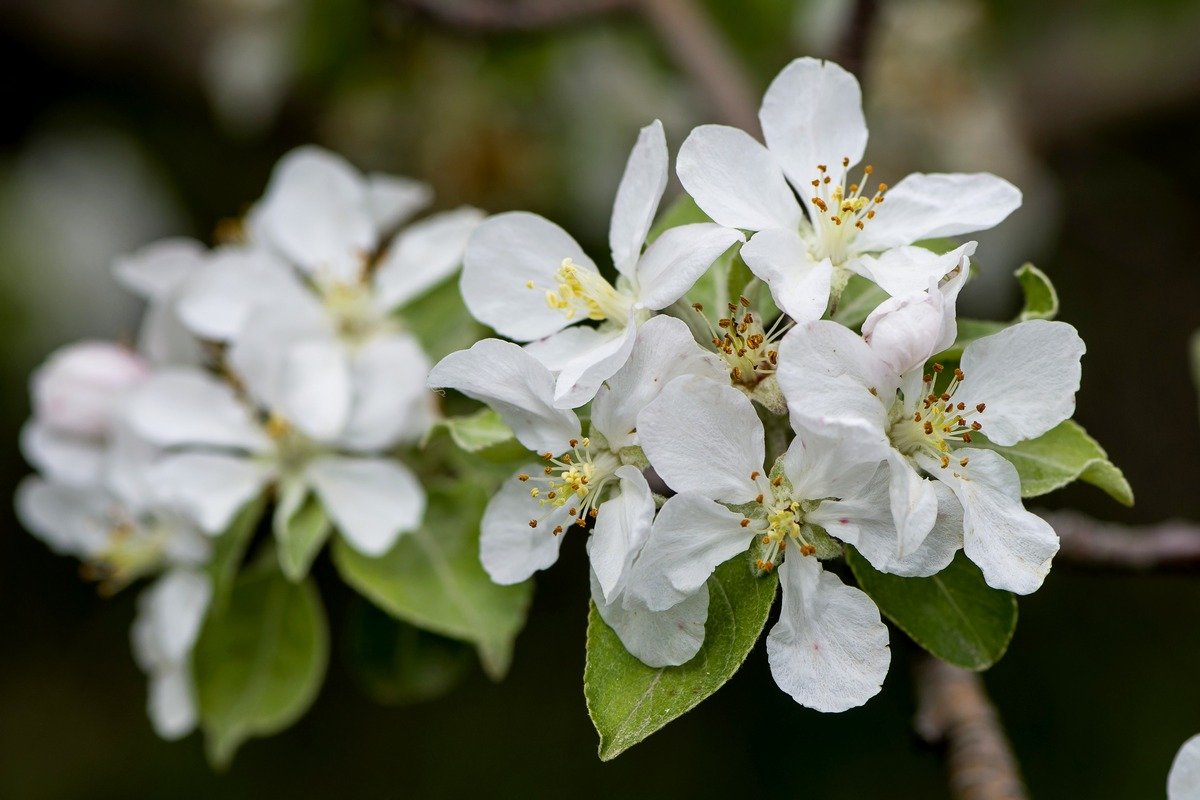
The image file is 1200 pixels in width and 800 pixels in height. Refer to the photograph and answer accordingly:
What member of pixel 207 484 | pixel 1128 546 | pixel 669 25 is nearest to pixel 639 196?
pixel 207 484

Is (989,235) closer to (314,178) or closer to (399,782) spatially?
(314,178)

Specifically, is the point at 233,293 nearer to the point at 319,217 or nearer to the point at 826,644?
the point at 319,217

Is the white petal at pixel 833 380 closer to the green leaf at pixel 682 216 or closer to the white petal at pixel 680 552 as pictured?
the white petal at pixel 680 552

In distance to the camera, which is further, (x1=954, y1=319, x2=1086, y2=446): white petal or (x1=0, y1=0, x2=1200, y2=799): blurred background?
(x1=0, y1=0, x2=1200, y2=799): blurred background

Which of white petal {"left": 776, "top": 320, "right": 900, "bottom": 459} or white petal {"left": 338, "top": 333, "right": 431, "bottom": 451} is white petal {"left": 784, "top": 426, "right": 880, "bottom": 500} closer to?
white petal {"left": 776, "top": 320, "right": 900, "bottom": 459}

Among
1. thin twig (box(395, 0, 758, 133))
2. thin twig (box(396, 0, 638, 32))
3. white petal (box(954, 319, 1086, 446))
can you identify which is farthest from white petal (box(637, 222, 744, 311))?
thin twig (box(396, 0, 638, 32))

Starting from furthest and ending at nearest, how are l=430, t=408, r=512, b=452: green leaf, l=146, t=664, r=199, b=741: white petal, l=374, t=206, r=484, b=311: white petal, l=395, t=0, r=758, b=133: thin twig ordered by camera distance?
l=395, t=0, r=758, b=133: thin twig < l=146, t=664, r=199, b=741: white petal < l=374, t=206, r=484, b=311: white petal < l=430, t=408, r=512, b=452: green leaf
